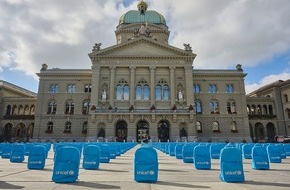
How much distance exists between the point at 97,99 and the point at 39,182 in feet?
135

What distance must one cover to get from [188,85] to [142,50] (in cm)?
1206

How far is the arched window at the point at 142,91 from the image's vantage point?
49031 mm

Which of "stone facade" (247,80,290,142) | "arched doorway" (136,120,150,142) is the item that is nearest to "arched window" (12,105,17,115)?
"arched doorway" (136,120,150,142)

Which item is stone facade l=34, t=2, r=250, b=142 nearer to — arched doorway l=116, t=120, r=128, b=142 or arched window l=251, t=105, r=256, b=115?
arched doorway l=116, t=120, r=128, b=142

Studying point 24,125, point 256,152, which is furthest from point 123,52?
point 256,152

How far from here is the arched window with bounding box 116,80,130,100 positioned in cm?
4906

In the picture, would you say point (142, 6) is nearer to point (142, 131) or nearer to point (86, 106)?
point (86, 106)

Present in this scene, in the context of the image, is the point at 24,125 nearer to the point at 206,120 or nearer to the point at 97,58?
the point at 97,58

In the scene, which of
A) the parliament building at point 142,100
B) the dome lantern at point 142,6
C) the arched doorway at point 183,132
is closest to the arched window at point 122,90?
the parliament building at point 142,100

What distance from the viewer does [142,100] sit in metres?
48.7

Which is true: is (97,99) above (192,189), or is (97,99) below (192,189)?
above

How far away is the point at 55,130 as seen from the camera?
168 ft

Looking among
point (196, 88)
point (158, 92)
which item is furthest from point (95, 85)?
point (196, 88)

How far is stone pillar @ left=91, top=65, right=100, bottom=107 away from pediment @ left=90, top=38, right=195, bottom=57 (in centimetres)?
315
